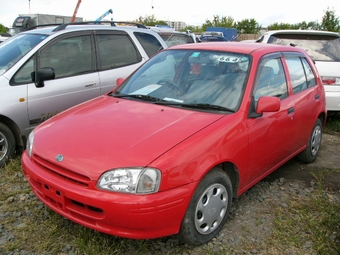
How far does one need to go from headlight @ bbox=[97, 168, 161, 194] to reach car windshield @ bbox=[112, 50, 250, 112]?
999 millimetres

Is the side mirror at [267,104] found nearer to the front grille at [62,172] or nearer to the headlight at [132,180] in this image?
the headlight at [132,180]

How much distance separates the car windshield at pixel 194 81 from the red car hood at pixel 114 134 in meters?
0.19

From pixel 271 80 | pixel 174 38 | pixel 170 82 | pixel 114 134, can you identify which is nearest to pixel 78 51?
pixel 170 82

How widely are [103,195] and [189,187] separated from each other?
63cm

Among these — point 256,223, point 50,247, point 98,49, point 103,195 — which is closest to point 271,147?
point 256,223

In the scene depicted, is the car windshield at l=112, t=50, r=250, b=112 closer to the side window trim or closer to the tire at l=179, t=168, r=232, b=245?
the tire at l=179, t=168, r=232, b=245

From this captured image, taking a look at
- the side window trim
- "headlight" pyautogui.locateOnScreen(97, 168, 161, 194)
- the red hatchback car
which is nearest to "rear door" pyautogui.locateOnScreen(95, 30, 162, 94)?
the side window trim

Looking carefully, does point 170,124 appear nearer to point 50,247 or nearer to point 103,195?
point 103,195

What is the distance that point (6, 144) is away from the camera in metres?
4.36

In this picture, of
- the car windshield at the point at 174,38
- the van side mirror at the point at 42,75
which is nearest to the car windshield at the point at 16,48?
the van side mirror at the point at 42,75

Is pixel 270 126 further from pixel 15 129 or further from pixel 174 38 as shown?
pixel 174 38

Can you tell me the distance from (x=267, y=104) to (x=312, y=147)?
2022 millimetres

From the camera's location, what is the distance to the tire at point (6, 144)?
4.31 meters

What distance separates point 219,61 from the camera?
3635 mm
